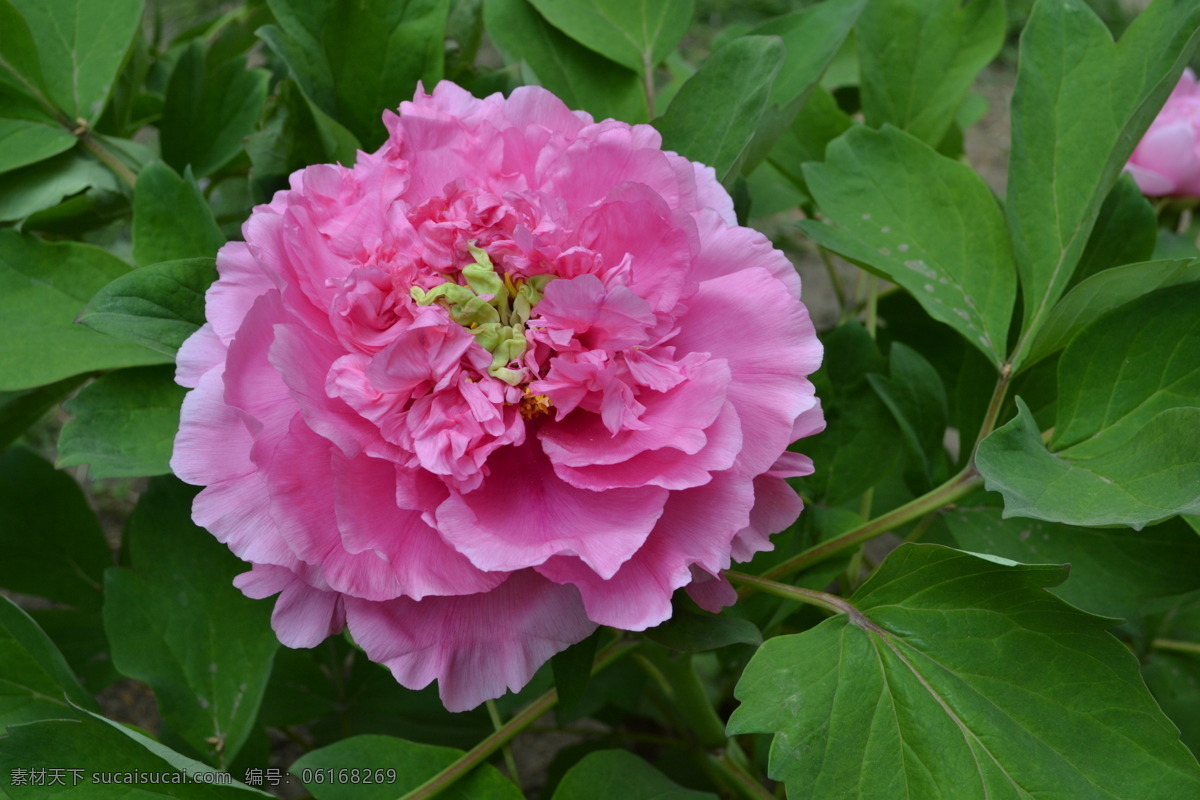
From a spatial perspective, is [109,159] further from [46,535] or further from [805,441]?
[805,441]

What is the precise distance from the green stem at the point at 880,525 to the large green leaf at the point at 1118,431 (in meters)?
0.05

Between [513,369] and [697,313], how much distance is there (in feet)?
0.28

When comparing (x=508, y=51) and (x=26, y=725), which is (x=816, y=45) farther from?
(x=26, y=725)

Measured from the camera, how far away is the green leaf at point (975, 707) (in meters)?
0.44

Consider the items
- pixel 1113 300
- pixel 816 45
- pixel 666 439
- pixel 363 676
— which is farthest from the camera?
pixel 363 676

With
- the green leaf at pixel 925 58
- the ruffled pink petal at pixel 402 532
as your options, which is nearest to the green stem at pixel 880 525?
the ruffled pink petal at pixel 402 532

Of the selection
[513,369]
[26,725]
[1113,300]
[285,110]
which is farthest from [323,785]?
[1113,300]

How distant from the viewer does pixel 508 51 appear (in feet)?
2.09

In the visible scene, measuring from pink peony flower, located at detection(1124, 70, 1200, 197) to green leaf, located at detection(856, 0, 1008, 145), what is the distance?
0.45 feet

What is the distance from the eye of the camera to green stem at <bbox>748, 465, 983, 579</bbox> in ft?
1.74

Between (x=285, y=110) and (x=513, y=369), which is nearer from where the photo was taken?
(x=513, y=369)

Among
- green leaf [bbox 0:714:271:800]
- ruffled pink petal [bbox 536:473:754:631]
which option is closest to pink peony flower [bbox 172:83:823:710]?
ruffled pink petal [bbox 536:473:754:631]

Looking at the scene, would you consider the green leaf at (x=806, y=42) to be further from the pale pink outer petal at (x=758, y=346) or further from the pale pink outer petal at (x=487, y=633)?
the pale pink outer petal at (x=487, y=633)

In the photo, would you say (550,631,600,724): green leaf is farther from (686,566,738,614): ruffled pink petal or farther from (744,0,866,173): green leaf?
(744,0,866,173): green leaf
